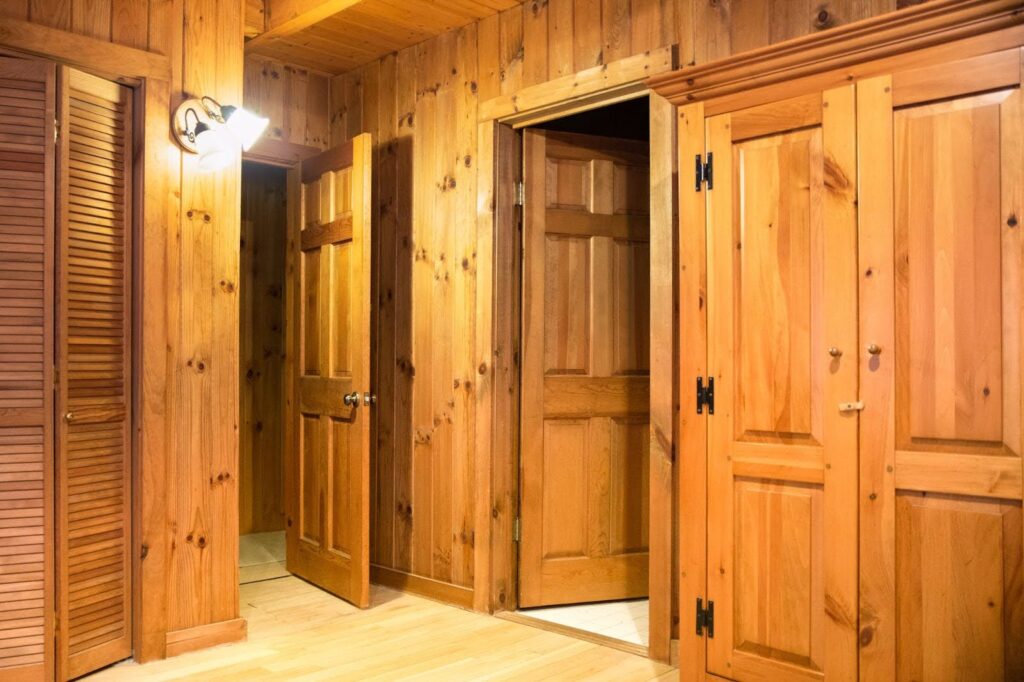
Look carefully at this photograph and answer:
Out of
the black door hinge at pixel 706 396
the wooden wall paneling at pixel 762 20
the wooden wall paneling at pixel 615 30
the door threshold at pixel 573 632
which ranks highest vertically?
the wooden wall paneling at pixel 615 30

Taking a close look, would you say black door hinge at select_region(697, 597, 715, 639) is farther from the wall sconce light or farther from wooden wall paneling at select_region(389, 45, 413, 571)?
the wall sconce light

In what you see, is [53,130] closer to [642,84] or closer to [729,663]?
[642,84]

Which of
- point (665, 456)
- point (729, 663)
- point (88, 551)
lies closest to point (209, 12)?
point (88, 551)

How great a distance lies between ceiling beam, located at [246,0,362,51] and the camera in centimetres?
344

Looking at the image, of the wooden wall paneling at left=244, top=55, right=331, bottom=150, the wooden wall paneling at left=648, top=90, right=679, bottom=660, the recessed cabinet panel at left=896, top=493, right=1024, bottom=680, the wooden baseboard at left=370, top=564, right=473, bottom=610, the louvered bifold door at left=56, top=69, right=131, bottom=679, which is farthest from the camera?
A: the wooden wall paneling at left=244, top=55, right=331, bottom=150

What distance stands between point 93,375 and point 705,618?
2159mm

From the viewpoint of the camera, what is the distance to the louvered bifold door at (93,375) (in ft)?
9.22

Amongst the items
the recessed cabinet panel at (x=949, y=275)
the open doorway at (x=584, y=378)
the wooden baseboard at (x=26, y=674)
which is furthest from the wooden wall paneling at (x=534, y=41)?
the wooden baseboard at (x=26, y=674)

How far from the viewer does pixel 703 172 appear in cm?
256

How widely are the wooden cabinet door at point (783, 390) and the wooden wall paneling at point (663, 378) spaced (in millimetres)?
508

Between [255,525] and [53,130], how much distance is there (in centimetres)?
316

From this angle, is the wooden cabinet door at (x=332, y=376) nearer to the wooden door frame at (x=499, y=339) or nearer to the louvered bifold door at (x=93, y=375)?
the wooden door frame at (x=499, y=339)

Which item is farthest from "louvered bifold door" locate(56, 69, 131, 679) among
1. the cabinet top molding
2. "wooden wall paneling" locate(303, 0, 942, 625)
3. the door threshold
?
the cabinet top molding

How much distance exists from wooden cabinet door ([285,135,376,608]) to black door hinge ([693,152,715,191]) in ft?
5.46
